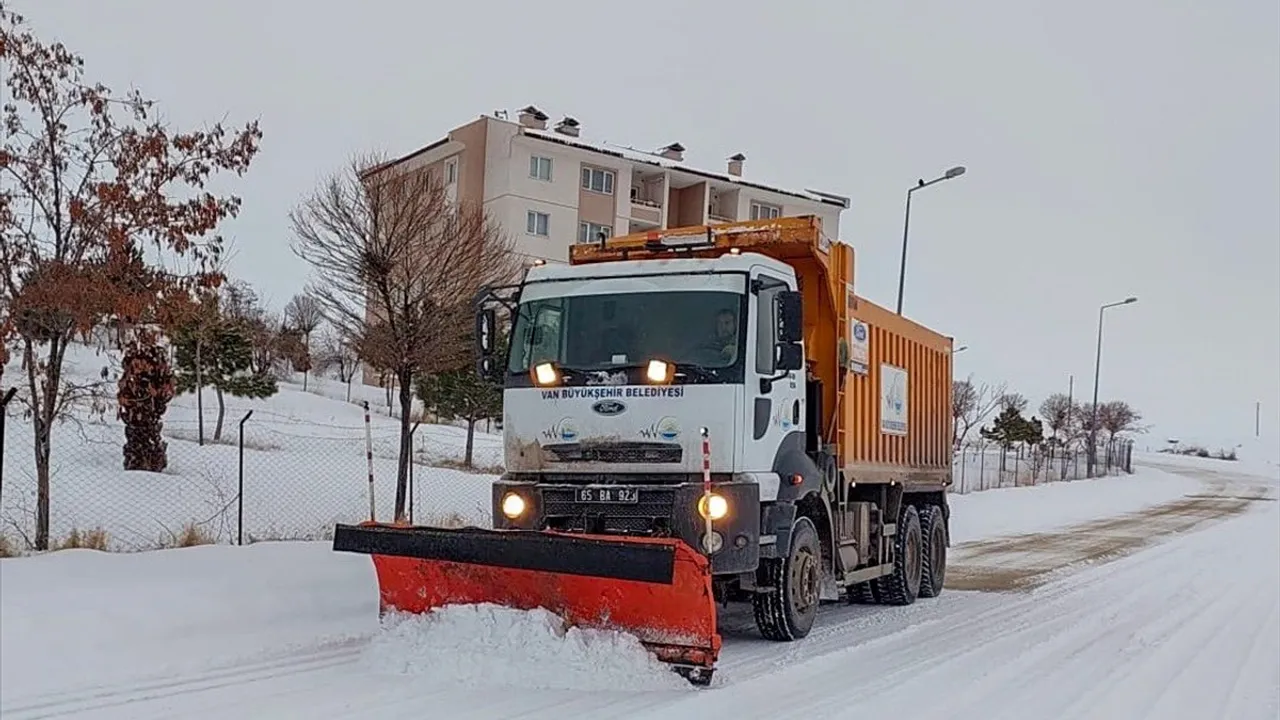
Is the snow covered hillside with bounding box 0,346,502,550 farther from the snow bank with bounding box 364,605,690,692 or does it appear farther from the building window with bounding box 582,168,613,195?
the building window with bounding box 582,168,613,195

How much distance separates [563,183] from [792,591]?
39150 millimetres

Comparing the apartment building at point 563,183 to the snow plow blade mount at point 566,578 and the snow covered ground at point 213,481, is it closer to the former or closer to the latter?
the snow covered ground at point 213,481

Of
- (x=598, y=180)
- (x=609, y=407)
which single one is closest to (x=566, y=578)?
(x=609, y=407)

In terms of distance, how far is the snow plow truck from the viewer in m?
7.50

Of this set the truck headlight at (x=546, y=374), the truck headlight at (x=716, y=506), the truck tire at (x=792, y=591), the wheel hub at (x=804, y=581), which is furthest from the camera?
the wheel hub at (x=804, y=581)

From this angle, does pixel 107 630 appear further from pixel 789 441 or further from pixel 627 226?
pixel 627 226

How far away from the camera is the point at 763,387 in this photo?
336 inches

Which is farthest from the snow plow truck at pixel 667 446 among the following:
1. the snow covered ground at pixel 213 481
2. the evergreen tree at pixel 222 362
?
the evergreen tree at pixel 222 362

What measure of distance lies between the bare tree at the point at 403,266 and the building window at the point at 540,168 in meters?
30.3

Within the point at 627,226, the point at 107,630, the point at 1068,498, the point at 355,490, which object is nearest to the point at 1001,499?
the point at 1068,498

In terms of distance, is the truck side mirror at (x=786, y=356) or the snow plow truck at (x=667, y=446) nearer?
the snow plow truck at (x=667, y=446)

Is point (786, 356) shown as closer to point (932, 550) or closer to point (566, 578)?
point (566, 578)

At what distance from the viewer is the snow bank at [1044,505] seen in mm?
25078

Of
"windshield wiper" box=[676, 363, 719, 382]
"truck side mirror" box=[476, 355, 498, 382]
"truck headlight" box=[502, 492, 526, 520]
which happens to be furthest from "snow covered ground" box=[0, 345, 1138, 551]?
"windshield wiper" box=[676, 363, 719, 382]
